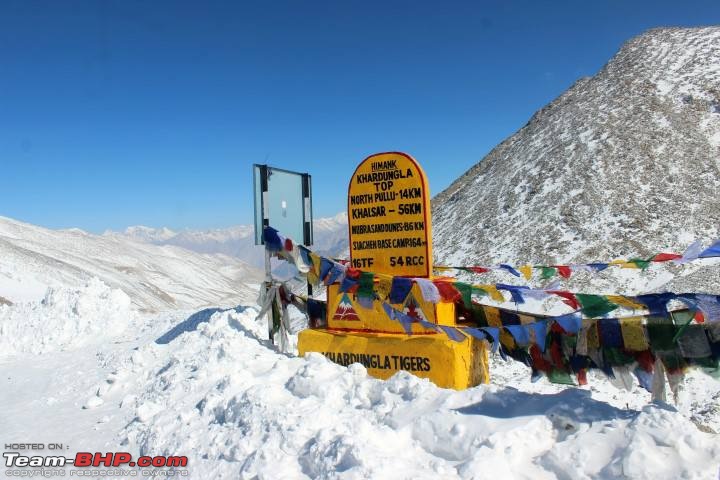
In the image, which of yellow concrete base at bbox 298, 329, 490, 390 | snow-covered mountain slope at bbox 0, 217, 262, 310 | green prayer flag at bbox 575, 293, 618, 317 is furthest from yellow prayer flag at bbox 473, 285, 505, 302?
snow-covered mountain slope at bbox 0, 217, 262, 310

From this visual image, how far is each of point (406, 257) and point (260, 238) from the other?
3090 mm

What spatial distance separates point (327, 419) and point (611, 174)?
1868cm

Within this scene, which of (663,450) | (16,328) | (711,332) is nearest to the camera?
(663,450)

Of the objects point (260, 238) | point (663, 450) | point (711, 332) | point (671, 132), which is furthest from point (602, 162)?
point (663, 450)

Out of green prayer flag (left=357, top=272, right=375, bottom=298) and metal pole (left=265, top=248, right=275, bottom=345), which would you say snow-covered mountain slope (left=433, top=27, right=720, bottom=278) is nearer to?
metal pole (left=265, top=248, right=275, bottom=345)

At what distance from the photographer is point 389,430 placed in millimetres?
4578

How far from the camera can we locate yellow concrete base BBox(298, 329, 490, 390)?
605 centimetres

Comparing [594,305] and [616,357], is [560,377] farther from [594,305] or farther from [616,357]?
[594,305]

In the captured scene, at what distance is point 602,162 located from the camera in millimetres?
21203

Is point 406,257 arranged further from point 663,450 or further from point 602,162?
point 602,162

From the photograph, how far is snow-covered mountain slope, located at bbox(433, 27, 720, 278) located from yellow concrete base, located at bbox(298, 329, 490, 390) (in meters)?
11.6

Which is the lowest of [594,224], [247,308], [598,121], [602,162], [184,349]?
[184,349]

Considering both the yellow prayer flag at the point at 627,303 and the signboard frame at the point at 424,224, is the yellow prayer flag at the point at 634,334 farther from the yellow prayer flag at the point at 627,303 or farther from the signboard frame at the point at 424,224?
the signboard frame at the point at 424,224

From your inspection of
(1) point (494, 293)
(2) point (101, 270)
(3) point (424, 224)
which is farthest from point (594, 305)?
(2) point (101, 270)
